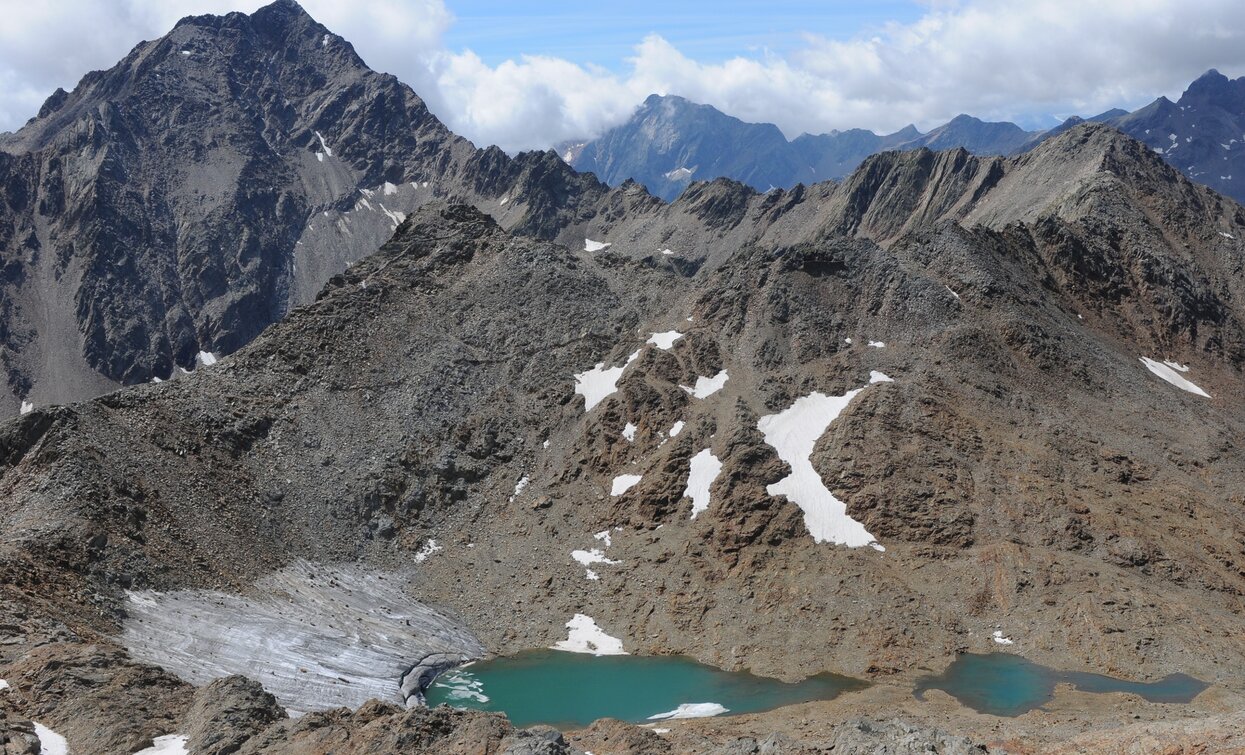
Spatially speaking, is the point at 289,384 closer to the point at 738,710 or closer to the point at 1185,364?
the point at 738,710

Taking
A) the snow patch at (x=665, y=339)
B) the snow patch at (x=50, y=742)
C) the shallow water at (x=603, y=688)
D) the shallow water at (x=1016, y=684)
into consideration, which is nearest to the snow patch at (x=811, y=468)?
the shallow water at (x=1016, y=684)

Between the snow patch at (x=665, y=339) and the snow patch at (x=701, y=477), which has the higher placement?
the snow patch at (x=665, y=339)

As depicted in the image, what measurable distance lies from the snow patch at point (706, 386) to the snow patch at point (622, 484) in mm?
10442

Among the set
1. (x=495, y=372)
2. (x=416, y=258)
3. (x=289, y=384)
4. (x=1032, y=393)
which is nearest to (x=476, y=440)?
(x=495, y=372)

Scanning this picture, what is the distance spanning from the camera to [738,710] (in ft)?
193

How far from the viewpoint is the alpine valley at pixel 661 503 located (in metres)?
50.2

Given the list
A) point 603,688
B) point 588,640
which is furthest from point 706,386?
point 603,688

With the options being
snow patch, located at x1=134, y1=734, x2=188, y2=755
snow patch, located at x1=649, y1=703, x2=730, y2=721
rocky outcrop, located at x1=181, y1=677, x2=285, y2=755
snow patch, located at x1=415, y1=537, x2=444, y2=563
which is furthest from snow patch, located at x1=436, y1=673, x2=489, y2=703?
snow patch, located at x1=134, y1=734, x2=188, y2=755

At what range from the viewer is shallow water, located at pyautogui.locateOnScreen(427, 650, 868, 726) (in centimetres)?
6022

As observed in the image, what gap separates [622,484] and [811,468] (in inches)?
614

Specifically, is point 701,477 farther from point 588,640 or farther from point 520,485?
point 588,640

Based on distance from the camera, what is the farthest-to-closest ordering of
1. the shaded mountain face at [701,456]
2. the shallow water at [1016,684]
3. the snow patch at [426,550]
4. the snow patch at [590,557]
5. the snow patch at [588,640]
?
the snow patch at [426,550]
the snow patch at [590,557]
the snow patch at [588,640]
the shaded mountain face at [701,456]
the shallow water at [1016,684]

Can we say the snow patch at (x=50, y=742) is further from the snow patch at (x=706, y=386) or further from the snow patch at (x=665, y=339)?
the snow patch at (x=665, y=339)

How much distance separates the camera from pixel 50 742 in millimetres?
38500
